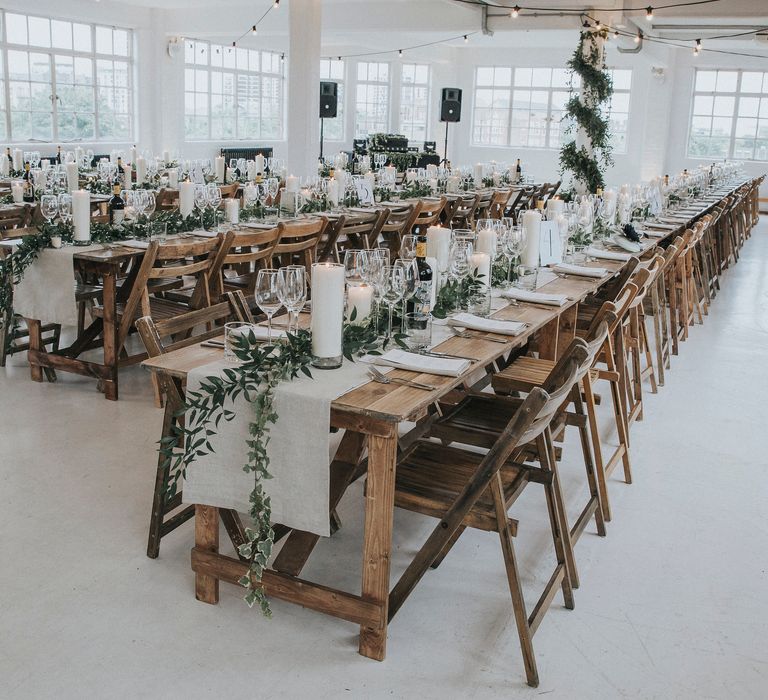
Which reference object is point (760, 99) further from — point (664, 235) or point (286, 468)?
point (286, 468)

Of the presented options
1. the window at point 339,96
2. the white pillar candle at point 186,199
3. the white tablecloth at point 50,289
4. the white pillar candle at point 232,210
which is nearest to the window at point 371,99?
the window at point 339,96

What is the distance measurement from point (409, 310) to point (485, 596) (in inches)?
39.1

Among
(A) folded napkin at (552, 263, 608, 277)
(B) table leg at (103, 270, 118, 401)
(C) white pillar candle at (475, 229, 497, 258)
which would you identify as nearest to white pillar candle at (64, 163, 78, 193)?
(B) table leg at (103, 270, 118, 401)

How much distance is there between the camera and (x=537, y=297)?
3857 millimetres

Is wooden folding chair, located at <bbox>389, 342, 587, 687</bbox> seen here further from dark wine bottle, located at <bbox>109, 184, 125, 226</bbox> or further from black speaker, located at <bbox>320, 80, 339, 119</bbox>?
black speaker, located at <bbox>320, 80, 339, 119</bbox>

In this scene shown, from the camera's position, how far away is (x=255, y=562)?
2473 mm

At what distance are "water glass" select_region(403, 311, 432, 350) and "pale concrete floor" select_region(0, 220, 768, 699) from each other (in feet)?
2.54

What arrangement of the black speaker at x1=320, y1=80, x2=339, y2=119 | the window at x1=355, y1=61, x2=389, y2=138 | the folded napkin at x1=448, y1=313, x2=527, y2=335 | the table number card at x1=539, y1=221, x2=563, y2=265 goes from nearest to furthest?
the folded napkin at x1=448, y1=313, x2=527, y2=335, the table number card at x1=539, y1=221, x2=563, y2=265, the black speaker at x1=320, y1=80, x2=339, y2=119, the window at x1=355, y1=61, x2=389, y2=138

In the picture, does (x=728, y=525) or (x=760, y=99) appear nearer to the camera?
(x=728, y=525)

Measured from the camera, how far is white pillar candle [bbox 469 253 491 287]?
371cm

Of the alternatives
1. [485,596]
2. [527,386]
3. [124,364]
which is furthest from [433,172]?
[485,596]

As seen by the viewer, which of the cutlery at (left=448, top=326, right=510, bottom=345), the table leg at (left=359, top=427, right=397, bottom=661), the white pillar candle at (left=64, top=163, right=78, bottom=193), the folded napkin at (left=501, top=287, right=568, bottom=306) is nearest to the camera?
the table leg at (left=359, top=427, right=397, bottom=661)

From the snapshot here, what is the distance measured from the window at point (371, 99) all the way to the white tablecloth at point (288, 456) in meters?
19.4

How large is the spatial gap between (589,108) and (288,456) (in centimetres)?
1155
